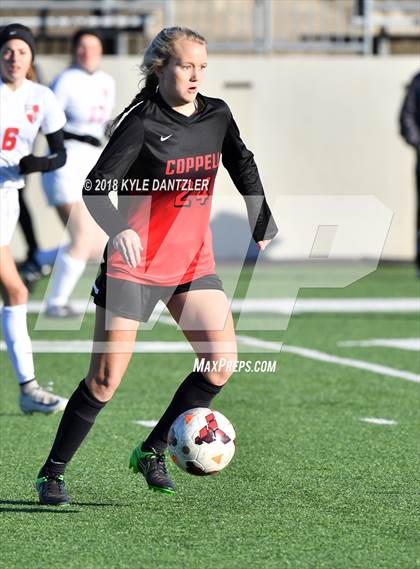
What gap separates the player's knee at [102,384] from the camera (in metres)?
5.12

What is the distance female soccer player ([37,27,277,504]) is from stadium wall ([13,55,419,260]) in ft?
34.8

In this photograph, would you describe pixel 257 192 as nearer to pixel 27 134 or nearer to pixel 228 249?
pixel 27 134

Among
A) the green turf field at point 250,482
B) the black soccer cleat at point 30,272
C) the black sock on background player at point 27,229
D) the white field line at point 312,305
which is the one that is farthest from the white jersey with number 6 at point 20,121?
the black sock on background player at point 27,229

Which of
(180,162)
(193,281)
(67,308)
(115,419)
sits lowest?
(67,308)

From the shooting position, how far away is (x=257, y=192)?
212 inches

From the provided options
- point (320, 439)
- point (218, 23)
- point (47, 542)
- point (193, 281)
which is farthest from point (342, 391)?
point (218, 23)

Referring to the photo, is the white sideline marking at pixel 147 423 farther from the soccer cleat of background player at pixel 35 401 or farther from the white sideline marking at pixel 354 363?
the white sideline marking at pixel 354 363

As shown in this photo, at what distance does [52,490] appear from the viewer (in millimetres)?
5191

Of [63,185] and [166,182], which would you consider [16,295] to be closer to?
[166,182]

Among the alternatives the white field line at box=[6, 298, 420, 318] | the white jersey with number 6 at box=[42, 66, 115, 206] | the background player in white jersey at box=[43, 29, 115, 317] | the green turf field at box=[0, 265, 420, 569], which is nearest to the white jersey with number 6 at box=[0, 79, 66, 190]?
the green turf field at box=[0, 265, 420, 569]

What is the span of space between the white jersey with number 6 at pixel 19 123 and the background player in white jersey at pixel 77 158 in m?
2.98

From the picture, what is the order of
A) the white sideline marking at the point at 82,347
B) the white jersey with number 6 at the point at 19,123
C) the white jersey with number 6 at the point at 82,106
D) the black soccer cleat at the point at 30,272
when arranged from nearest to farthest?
the white jersey with number 6 at the point at 19,123, the white sideline marking at the point at 82,347, the white jersey with number 6 at the point at 82,106, the black soccer cleat at the point at 30,272

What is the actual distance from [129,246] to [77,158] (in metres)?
6.38

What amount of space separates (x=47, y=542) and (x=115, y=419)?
8.39 ft
